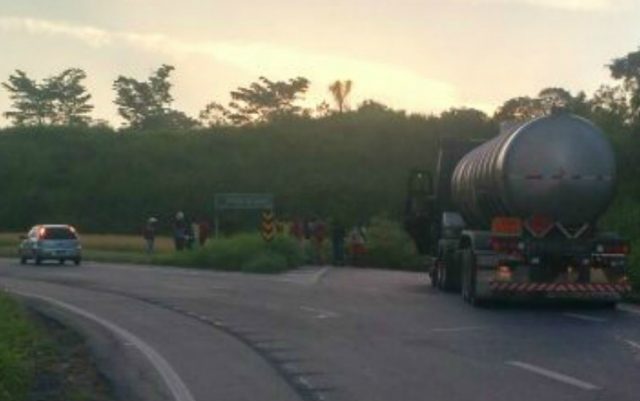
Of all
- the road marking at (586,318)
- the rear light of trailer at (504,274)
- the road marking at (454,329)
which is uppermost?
the rear light of trailer at (504,274)

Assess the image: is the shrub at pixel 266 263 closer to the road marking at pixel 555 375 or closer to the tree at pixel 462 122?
the road marking at pixel 555 375

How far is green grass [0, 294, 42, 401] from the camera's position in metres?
14.1

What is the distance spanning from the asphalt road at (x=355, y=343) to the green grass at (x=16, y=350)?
116cm

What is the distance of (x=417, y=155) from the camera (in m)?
97.2

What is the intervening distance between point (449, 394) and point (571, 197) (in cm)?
1254

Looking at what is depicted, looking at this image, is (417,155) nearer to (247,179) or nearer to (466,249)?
(247,179)

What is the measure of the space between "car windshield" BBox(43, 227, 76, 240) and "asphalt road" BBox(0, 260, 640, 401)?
17752 millimetres

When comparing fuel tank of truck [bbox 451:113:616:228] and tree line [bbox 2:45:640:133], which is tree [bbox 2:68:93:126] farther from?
fuel tank of truck [bbox 451:113:616:228]

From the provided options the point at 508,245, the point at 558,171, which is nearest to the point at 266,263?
the point at 508,245

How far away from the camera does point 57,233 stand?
5316 cm

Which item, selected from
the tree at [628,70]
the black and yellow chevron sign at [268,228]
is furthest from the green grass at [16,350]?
the tree at [628,70]

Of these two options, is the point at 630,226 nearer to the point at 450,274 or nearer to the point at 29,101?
the point at 450,274

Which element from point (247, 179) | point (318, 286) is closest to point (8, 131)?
point (247, 179)

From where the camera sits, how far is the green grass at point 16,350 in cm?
1409
